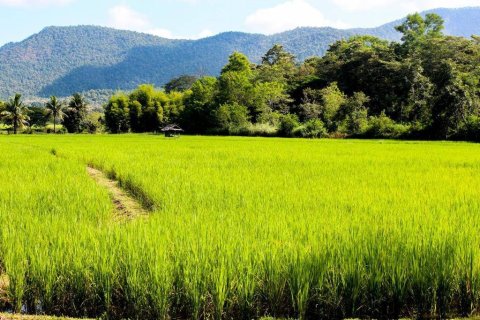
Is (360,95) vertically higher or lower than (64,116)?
higher

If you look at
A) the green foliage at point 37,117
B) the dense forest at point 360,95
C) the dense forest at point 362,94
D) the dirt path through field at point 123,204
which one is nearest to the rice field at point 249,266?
the dirt path through field at point 123,204

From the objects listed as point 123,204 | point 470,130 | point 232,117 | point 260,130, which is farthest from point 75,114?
point 123,204

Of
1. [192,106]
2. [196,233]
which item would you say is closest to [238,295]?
[196,233]

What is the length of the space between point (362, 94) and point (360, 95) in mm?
350

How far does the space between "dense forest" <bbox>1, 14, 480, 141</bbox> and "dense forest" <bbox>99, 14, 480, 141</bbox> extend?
0.07 m

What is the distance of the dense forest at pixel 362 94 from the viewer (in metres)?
26.5

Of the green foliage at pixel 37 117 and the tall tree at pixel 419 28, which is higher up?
the tall tree at pixel 419 28

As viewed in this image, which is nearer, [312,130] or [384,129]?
[384,129]

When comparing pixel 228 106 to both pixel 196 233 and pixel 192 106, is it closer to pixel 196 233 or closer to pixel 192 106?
pixel 192 106

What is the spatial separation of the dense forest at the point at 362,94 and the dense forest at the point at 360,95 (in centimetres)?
7

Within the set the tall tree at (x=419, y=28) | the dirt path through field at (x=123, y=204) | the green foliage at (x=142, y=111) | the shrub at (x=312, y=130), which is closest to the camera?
the dirt path through field at (x=123, y=204)

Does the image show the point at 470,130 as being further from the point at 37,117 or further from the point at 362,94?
the point at 37,117

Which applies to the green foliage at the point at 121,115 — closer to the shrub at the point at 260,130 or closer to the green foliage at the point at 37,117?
the green foliage at the point at 37,117

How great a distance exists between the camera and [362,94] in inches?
1363
